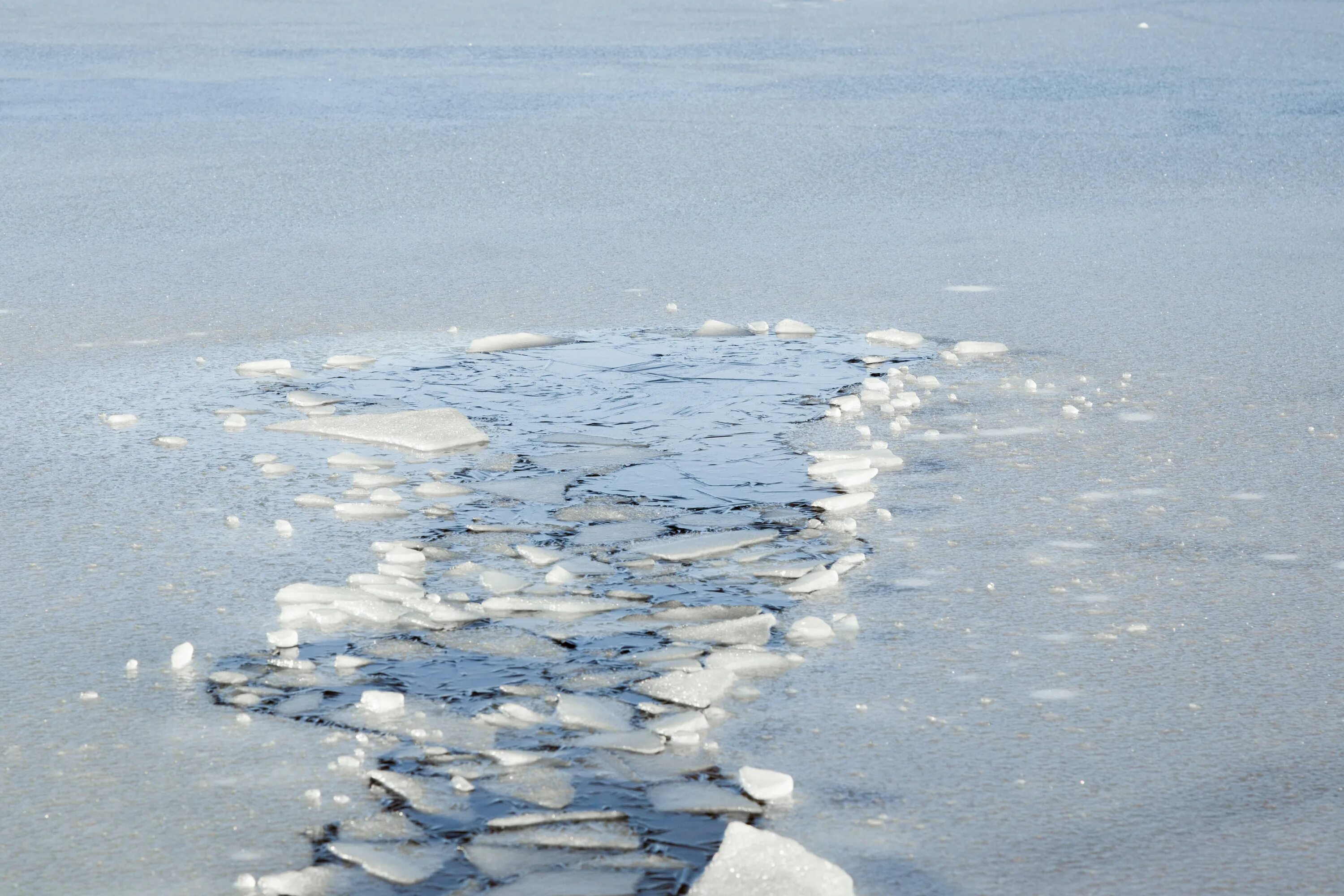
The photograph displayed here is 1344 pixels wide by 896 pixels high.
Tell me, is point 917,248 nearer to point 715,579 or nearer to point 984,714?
point 715,579

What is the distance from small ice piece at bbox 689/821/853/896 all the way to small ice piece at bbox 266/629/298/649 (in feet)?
3.30

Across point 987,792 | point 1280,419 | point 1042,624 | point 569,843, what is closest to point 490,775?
point 569,843

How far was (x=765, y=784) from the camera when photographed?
2.38 metres

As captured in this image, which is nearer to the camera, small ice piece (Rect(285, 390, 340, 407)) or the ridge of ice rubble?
the ridge of ice rubble

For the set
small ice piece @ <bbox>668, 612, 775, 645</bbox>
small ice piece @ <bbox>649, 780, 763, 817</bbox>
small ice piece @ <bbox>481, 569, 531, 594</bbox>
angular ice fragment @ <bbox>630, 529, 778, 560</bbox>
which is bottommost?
small ice piece @ <bbox>649, 780, 763, 817</bbox>

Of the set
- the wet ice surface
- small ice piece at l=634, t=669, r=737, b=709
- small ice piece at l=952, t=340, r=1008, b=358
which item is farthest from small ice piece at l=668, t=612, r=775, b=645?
small ice piece at l=952, t=340, r=1008, b=358

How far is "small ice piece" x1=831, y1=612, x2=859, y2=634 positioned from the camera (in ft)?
9.72

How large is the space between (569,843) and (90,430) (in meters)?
2.40

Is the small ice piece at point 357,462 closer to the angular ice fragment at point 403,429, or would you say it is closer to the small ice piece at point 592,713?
the angular ice fragment at point 403,429

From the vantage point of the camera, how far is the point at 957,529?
3488mm

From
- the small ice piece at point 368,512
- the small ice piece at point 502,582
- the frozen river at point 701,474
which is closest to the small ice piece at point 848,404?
the frozen river at point 701,474

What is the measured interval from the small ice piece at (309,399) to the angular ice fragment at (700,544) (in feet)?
4.45

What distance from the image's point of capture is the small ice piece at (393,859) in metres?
2.16

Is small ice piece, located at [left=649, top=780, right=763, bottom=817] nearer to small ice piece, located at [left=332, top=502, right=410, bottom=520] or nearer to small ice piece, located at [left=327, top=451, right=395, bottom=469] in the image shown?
small ice piece, located at [left=332, top=502, right=410, bottom=520]
